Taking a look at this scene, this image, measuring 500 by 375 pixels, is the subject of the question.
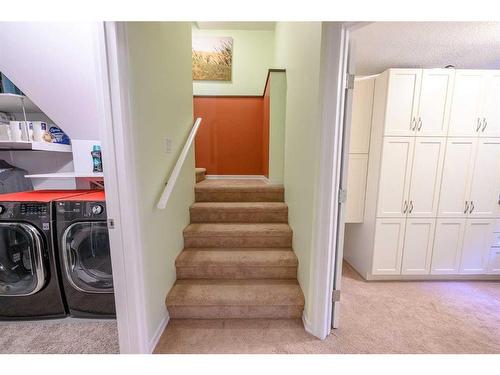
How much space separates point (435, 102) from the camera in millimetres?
1910

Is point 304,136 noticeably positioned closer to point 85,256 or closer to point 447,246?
point 85,256

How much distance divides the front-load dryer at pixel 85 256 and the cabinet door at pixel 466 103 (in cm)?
325

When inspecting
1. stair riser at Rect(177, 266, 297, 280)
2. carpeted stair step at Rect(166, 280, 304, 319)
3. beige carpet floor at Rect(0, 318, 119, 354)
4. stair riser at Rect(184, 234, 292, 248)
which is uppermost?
stair riser at Rect(184, 234, 292, 248)

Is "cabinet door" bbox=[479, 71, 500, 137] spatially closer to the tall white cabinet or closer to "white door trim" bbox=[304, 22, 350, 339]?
the tall white cabinet

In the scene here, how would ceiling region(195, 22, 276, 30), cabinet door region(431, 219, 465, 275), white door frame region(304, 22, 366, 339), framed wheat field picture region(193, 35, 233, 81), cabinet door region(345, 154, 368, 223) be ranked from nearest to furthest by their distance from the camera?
white door frame region(304, 22, 366, 339) < cabinet door region(431, 219, 465, 275) < cabinet door region(345, 154, 368, 223) < ceiling region(195, 22, 276, 30) < framed wheat field picture region(193, 35, 233, 81)

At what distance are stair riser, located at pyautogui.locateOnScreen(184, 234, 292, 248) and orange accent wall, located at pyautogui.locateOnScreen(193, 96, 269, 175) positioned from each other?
68.1 inches

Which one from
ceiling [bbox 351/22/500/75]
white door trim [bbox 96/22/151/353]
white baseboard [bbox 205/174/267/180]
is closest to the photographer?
white door trim [bbox 96/22/151/353]

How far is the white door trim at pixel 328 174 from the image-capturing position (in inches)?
44.3

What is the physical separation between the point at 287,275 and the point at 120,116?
5.52ft

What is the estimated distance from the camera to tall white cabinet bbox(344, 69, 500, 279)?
1899 mm

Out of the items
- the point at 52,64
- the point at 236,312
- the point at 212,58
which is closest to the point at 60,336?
the point at 236,312

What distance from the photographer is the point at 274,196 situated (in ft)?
7.88

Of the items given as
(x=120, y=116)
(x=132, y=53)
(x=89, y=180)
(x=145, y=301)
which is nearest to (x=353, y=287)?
(x=145, y=301)

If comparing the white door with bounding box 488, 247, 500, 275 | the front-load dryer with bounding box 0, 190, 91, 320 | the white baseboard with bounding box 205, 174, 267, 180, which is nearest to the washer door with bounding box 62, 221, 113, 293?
the front-load dryer with bounding box 0, 190, 91, 320
